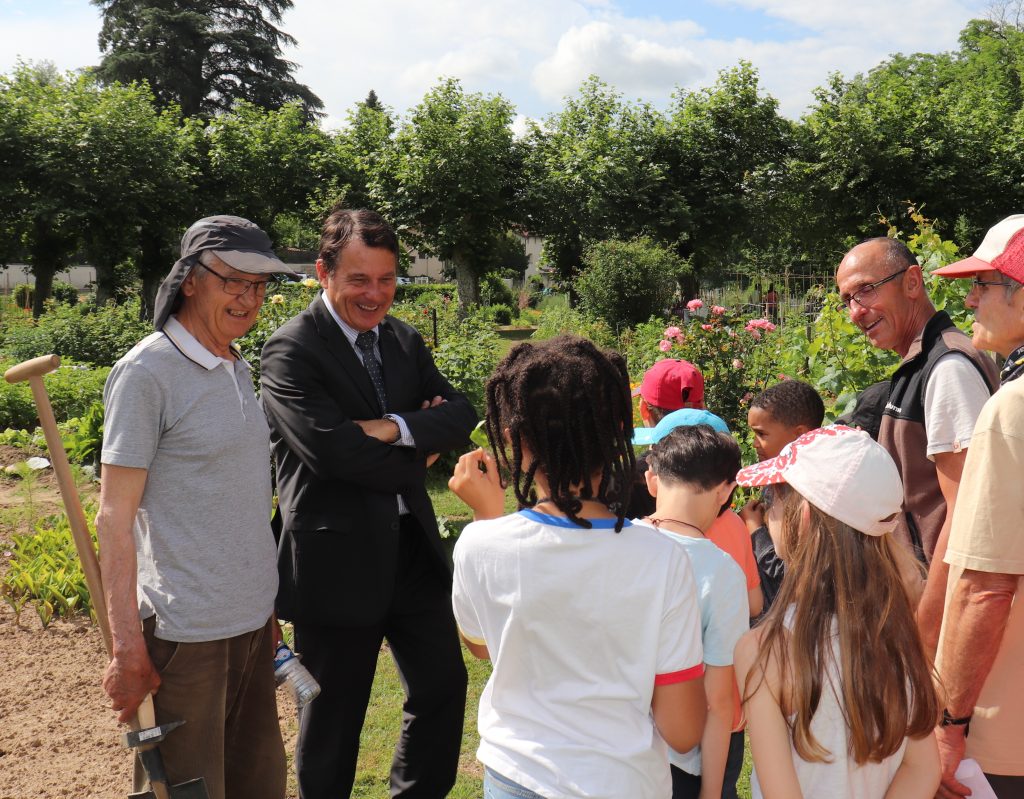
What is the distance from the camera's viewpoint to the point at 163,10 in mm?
31469

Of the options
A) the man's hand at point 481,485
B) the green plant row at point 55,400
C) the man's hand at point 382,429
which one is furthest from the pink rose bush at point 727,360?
the green plant row at point 55,400

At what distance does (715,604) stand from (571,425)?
0.64 metres

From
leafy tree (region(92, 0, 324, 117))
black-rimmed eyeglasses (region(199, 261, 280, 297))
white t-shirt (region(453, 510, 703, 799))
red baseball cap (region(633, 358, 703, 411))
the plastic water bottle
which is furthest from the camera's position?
leafy tree (region(92, 0, 324, 117))

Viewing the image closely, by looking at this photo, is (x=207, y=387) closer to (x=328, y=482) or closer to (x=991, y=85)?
(x=328, y=482)

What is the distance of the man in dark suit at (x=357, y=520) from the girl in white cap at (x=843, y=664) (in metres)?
1.28

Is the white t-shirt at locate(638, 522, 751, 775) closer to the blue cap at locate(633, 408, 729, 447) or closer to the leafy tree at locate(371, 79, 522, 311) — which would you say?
the blue cap at locate(633, 408, 729, 447)

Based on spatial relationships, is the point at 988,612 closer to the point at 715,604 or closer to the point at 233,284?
the point at 715,604

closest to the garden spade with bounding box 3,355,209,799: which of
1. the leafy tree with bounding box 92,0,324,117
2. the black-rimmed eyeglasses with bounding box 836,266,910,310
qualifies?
the black-rimmed eyeglasses with bounding box 836,266,910,310

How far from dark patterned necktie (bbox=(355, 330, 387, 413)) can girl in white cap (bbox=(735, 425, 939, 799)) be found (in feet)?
5.03

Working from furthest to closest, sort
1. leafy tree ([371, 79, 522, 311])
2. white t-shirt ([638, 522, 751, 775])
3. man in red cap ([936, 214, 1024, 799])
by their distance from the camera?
leafy tree ([371, 79, 522, 311]) < white t-shirt ([638, 522, 751, 775]) < man in red cap ([936, 214, 1024, 799])

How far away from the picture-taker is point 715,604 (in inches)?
75.6

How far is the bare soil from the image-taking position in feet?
10.4

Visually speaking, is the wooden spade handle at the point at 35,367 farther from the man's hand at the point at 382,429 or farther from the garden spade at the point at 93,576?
the man's hand at the point at 382,429

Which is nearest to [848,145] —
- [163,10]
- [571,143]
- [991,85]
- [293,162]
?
[571,143]
